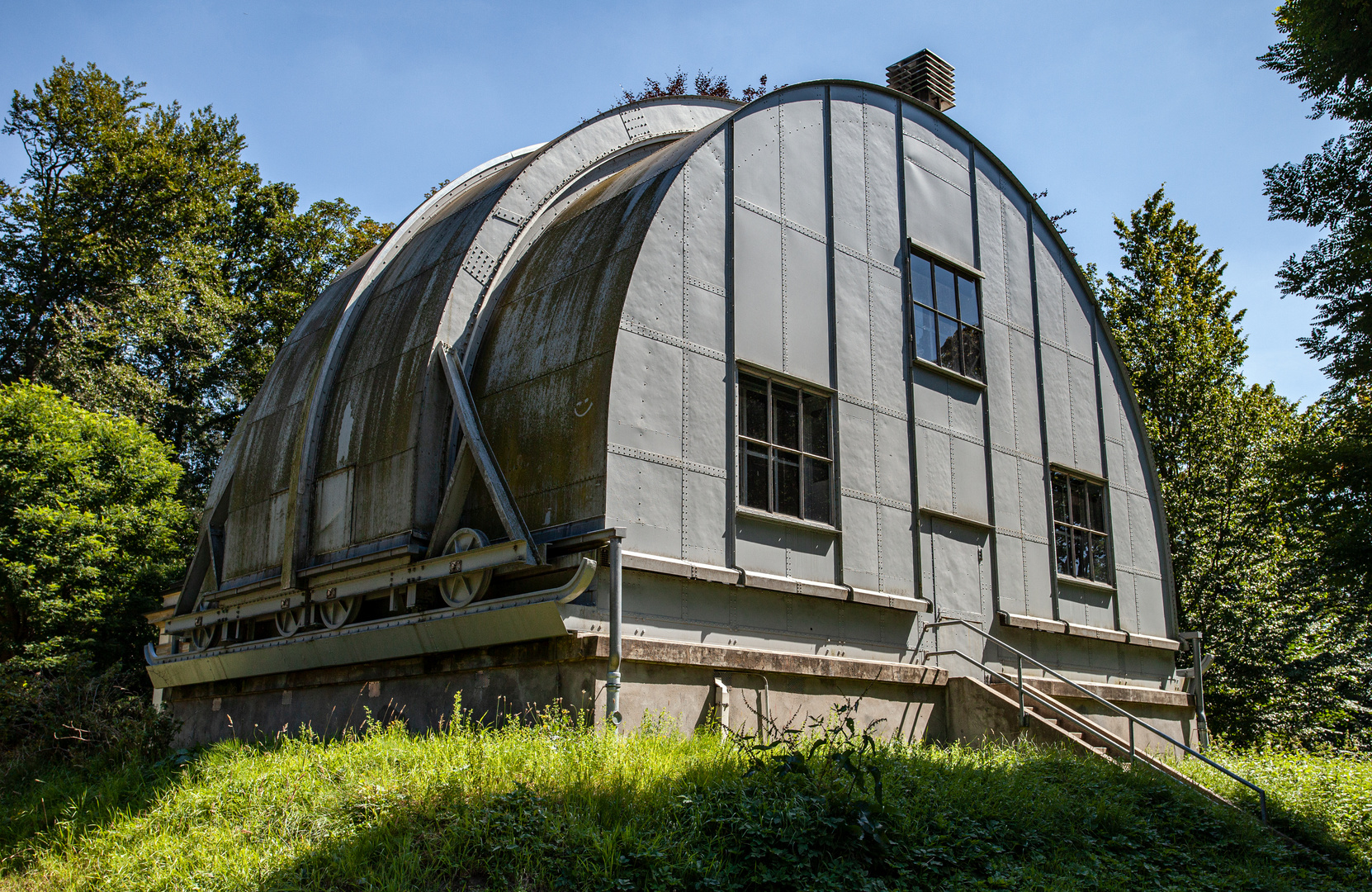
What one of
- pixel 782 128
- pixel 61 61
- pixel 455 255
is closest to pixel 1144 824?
pixel 782 128

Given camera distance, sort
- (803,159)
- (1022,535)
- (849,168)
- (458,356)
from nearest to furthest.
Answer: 1. (458,356)
2. (803,159)
3. (849,168)
4. (1022,535)

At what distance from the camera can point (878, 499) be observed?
13.9 meters

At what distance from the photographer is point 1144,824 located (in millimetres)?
9836

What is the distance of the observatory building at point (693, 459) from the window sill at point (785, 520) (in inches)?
1.4

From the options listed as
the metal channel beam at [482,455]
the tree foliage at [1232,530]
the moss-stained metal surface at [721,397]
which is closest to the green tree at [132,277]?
the moss-stained metal surface at [721,397]

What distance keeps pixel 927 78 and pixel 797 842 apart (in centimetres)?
1481

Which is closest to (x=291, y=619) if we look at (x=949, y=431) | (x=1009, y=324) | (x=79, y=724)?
(x=79, y=724)

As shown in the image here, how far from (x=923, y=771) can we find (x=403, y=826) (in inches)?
189

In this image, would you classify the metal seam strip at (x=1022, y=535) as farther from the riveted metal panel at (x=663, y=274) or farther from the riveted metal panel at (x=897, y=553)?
the riveted metal panel at (x=663, y=274)

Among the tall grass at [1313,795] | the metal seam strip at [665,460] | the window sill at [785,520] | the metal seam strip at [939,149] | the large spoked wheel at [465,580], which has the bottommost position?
the tall grass at [1313,795]

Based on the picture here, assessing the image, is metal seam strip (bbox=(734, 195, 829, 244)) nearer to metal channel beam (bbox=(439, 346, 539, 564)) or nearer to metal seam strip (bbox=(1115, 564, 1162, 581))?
metal channel beam (bbox=(439, 346, 539, 564))

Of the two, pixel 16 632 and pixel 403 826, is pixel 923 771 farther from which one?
pixel 16 632

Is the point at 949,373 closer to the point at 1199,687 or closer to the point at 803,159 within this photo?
the point at 803,159

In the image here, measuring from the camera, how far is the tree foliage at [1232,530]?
23922mm
